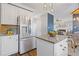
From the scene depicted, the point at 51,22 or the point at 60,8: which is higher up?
the point at 60,8

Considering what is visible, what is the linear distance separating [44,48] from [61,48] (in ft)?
0.81

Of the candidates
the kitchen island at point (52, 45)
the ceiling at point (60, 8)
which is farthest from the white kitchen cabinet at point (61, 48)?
the ceiling at point (60, 8)

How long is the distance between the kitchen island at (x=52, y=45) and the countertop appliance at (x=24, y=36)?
0.73ft

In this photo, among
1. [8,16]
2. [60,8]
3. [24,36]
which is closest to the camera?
[60,8]

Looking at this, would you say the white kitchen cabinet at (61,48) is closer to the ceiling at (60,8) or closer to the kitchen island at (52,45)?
the kitchen island at (52,45)

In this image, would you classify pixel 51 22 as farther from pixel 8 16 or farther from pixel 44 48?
pixel 8 16

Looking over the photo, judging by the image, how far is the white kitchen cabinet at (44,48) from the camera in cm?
177

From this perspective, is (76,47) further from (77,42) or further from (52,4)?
(52,4)

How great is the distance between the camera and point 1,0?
1689 mm

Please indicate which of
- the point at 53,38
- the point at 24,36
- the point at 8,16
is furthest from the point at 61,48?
the point at 8,16

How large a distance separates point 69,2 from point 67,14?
15 centimetres

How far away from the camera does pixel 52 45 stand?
179cm

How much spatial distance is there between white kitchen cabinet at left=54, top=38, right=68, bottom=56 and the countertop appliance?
0.41 metres

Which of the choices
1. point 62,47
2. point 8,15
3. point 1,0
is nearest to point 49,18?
point 62,47
